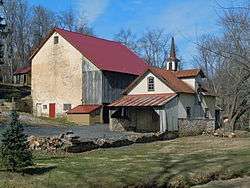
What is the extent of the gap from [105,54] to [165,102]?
18.1 metres

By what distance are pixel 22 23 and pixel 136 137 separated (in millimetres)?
60181

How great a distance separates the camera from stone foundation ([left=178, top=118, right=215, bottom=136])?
1625 inches

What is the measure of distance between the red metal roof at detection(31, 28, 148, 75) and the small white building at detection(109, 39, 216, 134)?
8.07 metres

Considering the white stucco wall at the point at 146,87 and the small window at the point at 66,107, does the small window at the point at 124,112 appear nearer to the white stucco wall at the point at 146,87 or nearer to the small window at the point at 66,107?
the white stucco wall at the point at 146,87

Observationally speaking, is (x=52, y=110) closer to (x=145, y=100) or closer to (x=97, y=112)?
(x=97, y=112)

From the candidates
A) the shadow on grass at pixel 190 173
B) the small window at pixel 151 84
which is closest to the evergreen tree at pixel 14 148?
the shadow on grass at pixel 190 173

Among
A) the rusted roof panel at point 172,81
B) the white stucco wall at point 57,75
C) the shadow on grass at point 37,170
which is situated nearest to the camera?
the shadow on grass at point 37,170

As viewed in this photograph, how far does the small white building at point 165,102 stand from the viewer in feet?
135

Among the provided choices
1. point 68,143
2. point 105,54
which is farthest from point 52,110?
point 68,143

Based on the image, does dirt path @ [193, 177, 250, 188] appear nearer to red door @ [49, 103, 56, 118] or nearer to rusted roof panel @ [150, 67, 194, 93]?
rusted roof panel @ [150, 67, 194, 93]

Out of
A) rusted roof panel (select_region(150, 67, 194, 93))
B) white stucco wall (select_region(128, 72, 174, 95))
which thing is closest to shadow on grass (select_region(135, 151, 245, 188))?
rusted roof panel (select_region(150, 67, 194, 93))

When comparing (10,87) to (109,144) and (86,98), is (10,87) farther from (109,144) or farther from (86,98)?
(109,144)

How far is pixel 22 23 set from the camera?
289ft

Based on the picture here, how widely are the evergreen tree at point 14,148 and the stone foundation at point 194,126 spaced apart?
24.8 meters
